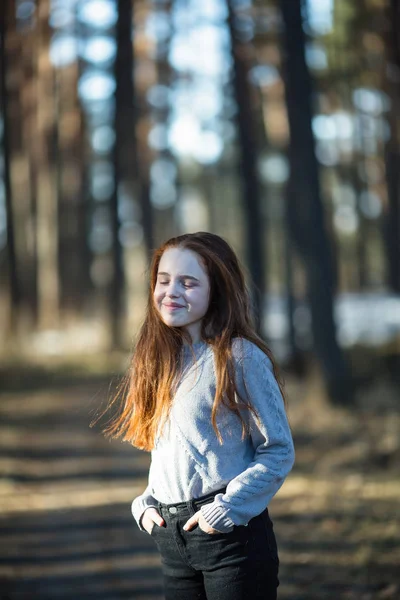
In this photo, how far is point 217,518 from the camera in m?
2.70

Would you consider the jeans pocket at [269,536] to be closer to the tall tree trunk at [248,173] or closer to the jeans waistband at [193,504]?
the jeans waistband at [193,504]

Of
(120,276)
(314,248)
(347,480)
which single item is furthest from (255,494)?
(120,276)

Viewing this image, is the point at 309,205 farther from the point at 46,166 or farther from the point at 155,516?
the point at 46,166

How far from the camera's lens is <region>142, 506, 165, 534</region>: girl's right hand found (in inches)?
114

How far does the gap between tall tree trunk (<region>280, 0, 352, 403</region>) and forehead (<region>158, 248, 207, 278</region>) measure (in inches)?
383

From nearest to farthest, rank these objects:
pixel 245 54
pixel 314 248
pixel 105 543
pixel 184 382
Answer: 1. pixel 184 382
2. pixel 105 543
3. pixel 314 248
4. pixel 245 54

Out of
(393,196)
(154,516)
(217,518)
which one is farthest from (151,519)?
(393,196)

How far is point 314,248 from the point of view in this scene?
12.6 metres

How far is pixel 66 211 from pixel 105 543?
24.8 m

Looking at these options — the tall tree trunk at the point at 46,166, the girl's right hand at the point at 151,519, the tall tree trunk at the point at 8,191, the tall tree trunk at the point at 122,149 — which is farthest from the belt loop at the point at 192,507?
the tall tree trunk at the point at 46,166

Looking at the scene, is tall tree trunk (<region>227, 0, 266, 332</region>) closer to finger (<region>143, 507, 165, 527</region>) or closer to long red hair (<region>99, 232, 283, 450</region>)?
long red hair (<region>99, 232, 283, 450</region>)

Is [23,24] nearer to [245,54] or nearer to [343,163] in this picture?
[245,54]

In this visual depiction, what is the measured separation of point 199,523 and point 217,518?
0.29 feet

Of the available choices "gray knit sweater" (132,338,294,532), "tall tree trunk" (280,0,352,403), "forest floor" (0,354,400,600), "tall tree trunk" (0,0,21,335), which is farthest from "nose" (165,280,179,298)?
"tall tree trunk" (0,0,21,335)
